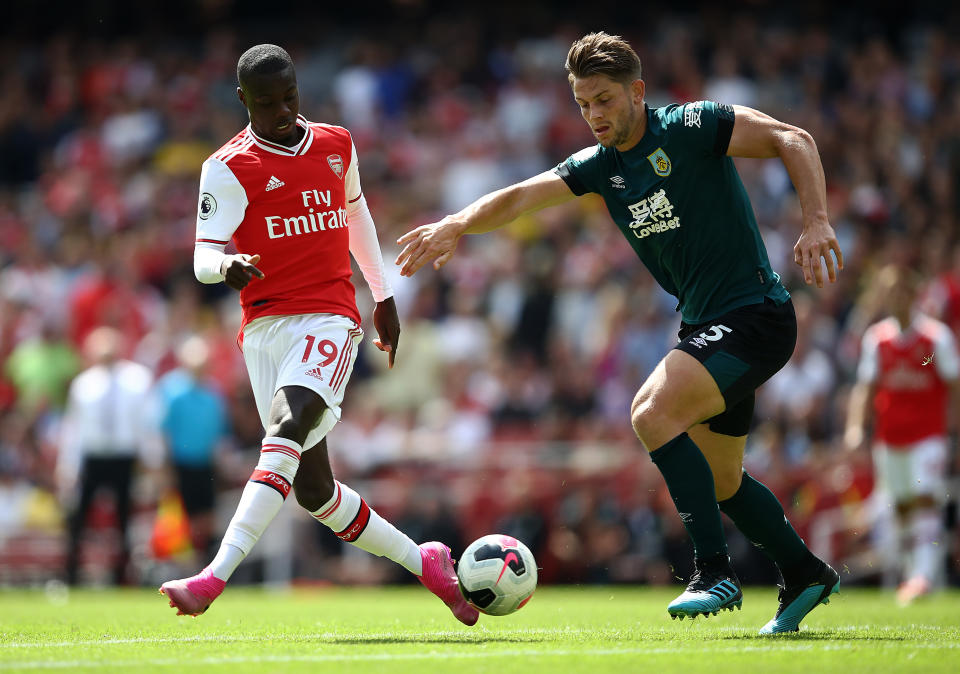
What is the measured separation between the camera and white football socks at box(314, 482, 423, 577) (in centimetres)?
634

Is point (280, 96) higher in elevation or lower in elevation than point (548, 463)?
higher

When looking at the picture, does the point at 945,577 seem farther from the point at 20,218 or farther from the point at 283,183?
the point at 20,218

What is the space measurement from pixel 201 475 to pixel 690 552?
5228 mm

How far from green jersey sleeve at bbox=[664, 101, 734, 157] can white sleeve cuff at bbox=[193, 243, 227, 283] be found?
2.17 m

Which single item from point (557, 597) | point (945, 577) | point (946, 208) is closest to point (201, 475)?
point (557, 597)

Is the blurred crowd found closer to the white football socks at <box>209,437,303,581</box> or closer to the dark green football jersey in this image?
the dark green football jersey

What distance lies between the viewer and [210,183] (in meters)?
6.09

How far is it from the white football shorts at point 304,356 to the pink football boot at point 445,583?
2.74 ft

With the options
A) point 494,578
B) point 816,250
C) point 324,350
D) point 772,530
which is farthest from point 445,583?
point 816,250

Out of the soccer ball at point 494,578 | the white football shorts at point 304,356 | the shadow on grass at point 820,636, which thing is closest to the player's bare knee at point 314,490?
the white football shorts at point 304,356

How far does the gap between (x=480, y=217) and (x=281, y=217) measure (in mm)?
964

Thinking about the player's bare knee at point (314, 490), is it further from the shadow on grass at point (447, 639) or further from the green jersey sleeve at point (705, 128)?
the green jersey sleeve at point (705, 128)

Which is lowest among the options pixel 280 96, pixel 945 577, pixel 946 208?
pixel 945 577

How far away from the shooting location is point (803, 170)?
5.74 m
